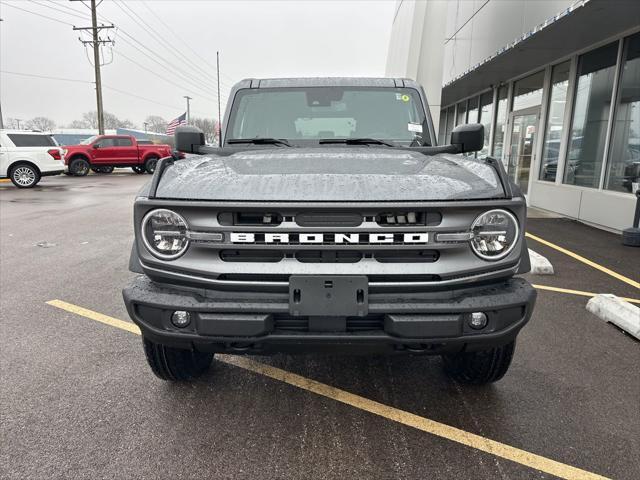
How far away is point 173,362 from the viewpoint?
2.75m

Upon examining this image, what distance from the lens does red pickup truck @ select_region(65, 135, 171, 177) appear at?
22038 millimetres

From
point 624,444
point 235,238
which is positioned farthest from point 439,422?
point 235,238

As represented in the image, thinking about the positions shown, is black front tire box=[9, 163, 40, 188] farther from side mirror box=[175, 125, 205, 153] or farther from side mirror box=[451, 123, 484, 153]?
side mirror box=[451, 123, 484, 153]

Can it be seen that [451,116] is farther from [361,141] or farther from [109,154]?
[361,141]

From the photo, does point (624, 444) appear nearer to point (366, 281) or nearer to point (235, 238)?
point (366, 281)

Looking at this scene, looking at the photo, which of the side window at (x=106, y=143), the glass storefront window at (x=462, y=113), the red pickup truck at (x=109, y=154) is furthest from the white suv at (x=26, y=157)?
the glass storefront window at (x=462, y=113)

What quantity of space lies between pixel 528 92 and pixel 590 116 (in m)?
3.28

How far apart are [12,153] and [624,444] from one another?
18835 millimetres

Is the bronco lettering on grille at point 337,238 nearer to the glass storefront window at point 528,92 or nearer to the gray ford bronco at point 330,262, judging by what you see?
the gray ford bronco at point 330,262

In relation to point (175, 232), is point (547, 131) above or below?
above

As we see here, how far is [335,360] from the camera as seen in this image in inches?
132

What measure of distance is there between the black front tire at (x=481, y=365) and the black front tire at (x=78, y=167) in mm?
23245

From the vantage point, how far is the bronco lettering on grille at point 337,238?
6.87ft

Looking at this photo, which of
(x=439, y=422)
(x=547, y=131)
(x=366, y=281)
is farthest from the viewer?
(x=547, y=131)
